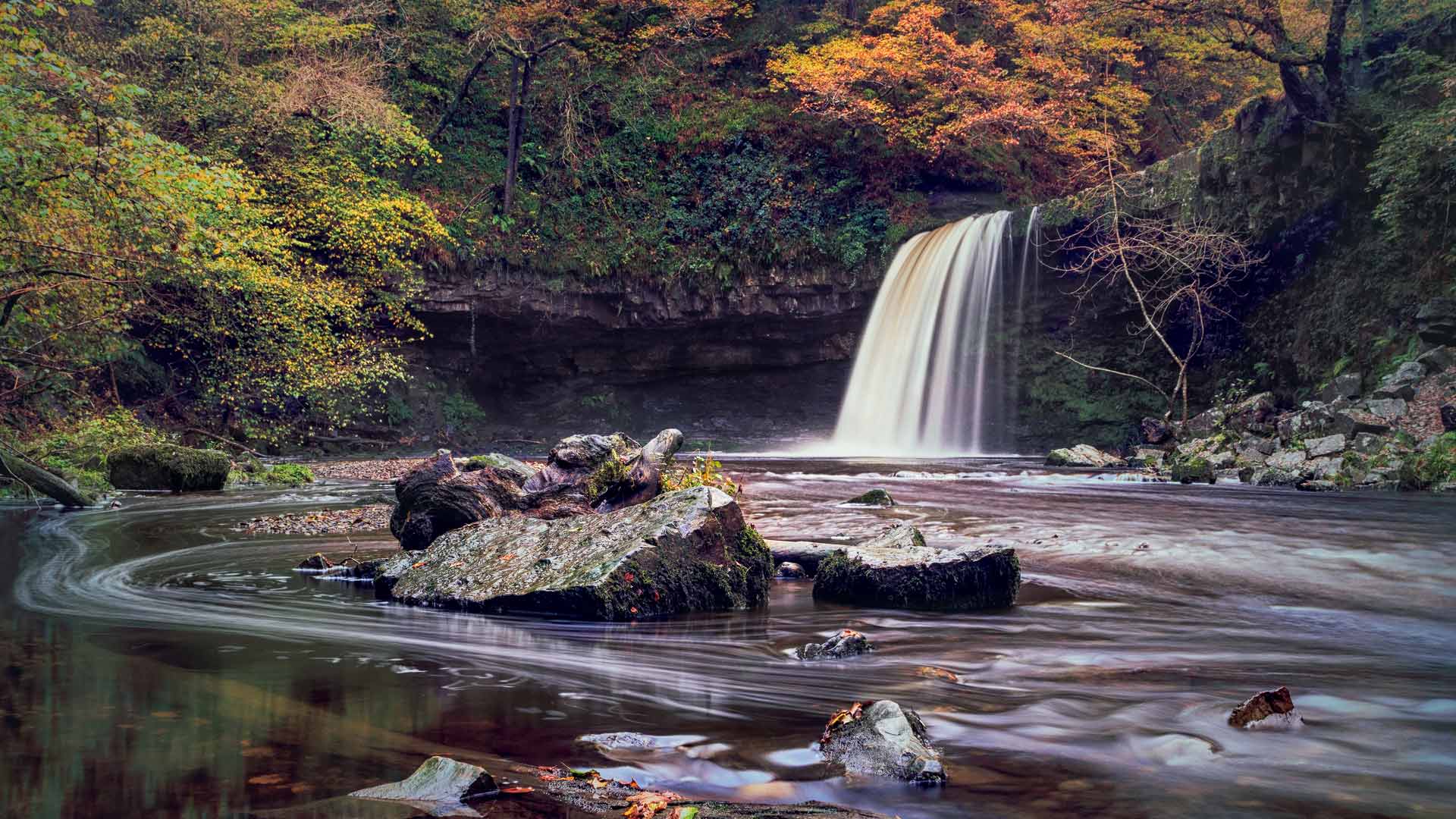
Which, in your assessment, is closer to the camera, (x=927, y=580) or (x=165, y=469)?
(x=927, y=580)

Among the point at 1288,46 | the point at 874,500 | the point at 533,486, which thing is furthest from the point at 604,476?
the point at 1288,46

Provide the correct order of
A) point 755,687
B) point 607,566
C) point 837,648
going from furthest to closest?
point 607,566 < point 837,648 < point 755,687

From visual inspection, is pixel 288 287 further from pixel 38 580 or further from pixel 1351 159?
pixel 1351 159

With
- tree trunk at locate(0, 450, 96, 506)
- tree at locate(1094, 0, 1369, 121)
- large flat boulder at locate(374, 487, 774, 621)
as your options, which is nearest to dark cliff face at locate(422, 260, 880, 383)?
tree at locate(1094, 0, 1369, 121)

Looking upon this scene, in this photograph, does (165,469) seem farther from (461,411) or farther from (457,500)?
(461,411)

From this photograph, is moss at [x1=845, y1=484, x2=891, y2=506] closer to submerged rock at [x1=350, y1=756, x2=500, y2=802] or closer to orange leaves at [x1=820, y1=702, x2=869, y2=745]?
orange leaves at [x1=820, y1=702, x2=869, y2=745]

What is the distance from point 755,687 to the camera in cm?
400

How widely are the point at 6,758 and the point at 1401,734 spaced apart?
4.54 m

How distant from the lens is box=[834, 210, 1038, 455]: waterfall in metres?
22.8

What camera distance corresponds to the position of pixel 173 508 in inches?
443

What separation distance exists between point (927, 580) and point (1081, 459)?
558 inches

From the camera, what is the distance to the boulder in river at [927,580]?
5.90 metres

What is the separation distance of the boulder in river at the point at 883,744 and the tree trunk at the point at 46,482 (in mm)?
11120

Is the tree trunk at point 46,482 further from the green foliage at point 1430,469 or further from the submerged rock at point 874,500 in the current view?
the green foliage at point 1430,469
